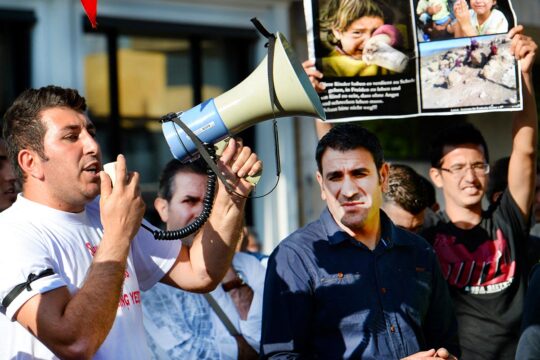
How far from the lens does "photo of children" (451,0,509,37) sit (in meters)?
4.54

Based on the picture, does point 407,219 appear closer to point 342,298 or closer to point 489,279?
point 489,279

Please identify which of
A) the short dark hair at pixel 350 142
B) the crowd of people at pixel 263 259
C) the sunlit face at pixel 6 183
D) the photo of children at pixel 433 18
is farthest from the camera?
the sunlit face at pixel 6 183

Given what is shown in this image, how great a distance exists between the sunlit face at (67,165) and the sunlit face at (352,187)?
982 mm

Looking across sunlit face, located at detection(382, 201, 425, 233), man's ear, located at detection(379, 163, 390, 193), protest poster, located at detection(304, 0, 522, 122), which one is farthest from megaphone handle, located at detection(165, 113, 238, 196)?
sunlit face, located at detection(382, 201, 425, 233)

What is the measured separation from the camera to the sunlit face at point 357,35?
14.8ft

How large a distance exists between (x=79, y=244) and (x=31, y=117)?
0.47 meters

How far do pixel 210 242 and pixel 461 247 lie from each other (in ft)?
4.89

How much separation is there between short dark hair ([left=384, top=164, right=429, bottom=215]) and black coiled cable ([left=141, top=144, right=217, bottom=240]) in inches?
63.4

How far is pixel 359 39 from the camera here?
14.9 feet

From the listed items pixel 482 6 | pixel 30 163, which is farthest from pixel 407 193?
pixel 30 163

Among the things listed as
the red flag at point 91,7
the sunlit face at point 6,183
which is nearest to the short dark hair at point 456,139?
the red flag at point 91,7

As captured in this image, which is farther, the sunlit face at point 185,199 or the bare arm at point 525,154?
the sunlit face at point 185,199

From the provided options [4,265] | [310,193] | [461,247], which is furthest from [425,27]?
[310,193]

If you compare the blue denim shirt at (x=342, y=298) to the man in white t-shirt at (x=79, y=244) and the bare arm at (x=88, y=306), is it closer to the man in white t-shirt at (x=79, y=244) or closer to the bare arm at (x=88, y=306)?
the man in white t-shirt at (x=79, y=244)
